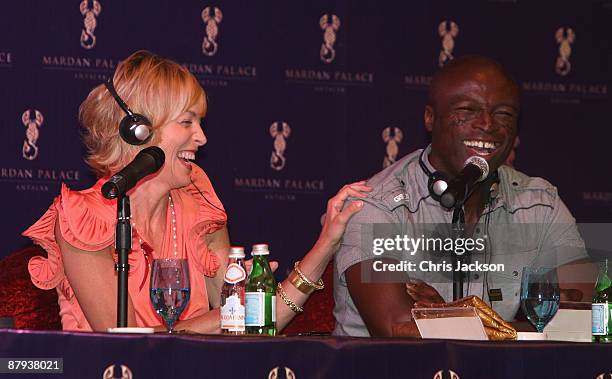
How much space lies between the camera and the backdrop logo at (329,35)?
518 cm

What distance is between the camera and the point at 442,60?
17.5ft

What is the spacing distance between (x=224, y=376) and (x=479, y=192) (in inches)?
70.5

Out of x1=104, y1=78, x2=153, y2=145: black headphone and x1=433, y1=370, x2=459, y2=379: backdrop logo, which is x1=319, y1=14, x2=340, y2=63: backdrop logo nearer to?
x1=104, y1=78, x2=153, y2=145: black headphone

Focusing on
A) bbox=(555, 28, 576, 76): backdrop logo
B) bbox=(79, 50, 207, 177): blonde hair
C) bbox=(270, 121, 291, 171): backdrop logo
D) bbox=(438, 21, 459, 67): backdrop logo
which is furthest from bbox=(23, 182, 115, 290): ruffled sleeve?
bbox=(555, 28, 576, 76): backdrop logo

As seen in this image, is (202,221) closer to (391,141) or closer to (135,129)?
(135,129)

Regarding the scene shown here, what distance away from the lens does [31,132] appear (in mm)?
4754

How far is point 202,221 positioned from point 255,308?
106 cm

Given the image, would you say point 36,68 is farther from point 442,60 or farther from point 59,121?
point 442,60

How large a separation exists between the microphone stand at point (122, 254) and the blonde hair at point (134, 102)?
2.68 feet

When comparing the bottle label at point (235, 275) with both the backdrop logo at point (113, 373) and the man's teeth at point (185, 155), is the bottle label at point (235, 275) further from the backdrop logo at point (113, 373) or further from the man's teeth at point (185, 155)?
the man's teeth at point (185, 155)

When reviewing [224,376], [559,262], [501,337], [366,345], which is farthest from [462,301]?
[559,262]

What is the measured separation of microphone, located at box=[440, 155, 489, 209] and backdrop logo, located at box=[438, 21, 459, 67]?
2.55 meters

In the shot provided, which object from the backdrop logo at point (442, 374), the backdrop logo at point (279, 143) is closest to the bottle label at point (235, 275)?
the backdrop logo at point (442, 374)

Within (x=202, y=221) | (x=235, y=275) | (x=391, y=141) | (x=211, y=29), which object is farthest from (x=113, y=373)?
(x=391, y=141)
